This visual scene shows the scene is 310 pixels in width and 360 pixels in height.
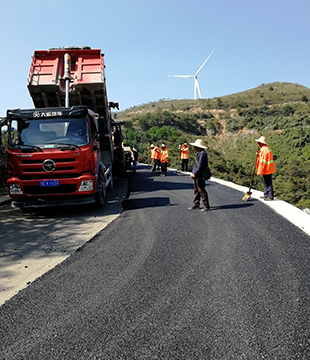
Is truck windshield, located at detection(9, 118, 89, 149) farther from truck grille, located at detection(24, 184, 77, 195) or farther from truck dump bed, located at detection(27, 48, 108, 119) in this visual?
truck dump bed, located at detection(27, 48, 108, 119)

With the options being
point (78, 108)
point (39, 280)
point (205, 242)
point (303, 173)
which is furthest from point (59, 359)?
point (303, 173)

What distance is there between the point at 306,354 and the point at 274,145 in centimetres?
5370

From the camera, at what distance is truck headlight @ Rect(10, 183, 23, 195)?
7.51 m

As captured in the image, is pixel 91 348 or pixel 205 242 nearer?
pixel 91 348

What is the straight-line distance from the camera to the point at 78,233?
20.0 feet

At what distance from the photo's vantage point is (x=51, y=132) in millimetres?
7871

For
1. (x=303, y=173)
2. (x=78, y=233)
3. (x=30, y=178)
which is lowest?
(x=303, y=173)

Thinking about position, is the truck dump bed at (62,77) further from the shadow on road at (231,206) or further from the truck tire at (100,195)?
the shadow on road at (231,206)

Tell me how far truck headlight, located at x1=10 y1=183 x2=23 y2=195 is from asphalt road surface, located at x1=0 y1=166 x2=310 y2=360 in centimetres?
278

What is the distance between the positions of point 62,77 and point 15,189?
14.0ft

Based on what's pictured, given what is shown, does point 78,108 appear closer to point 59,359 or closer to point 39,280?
point 39,280

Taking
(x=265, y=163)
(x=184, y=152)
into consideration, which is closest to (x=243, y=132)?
(x=184, y=152)

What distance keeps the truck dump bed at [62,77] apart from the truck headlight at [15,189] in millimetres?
3764

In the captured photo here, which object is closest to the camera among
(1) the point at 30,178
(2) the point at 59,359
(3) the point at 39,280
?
(2) the point at 59,359
